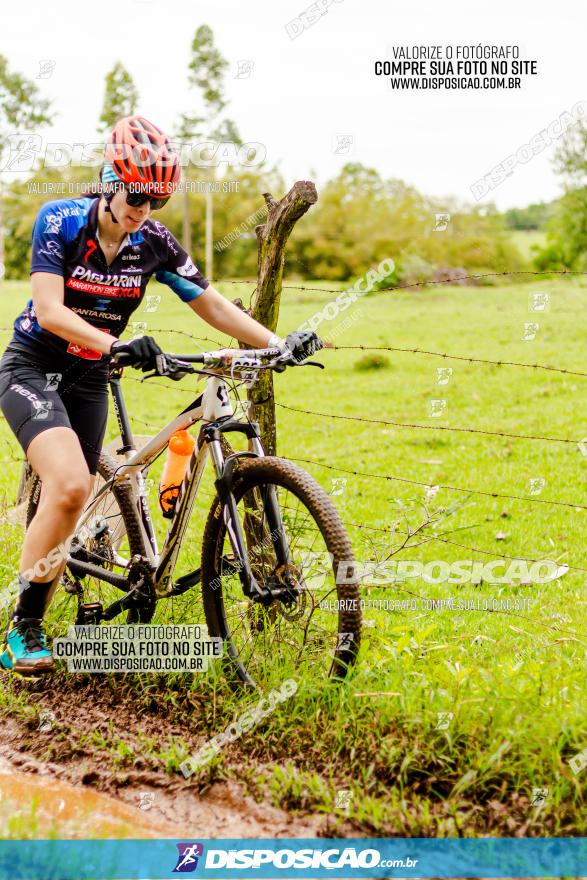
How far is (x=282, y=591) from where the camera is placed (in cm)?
348

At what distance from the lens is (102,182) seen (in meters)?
3.74

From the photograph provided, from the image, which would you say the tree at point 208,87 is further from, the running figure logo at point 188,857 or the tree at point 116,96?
the running figure logo at point 188,857

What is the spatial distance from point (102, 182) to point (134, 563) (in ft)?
5.65

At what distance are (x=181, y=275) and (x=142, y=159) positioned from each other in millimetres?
573

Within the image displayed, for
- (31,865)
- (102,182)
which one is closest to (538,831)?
Answer: (31,865)

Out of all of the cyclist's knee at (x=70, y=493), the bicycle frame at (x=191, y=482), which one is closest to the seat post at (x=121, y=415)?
the bicycle frame at (x=191, y=482)

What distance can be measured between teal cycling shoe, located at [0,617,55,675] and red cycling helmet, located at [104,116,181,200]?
2.00 m

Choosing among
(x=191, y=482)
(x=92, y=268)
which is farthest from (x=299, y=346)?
(x=92, y=268)

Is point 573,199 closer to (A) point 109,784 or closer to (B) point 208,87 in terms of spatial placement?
(B) point 208,87

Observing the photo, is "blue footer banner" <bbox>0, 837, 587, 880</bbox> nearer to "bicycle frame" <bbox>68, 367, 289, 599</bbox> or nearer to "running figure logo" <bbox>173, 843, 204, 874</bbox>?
"running figure logo" <bbox>173, 843, 204, 874</bbox>

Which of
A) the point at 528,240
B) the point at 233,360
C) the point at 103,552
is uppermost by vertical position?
the point at 528,240

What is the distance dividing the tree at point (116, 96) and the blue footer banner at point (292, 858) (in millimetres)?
39495

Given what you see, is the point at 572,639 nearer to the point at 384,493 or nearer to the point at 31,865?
the point at 31,865

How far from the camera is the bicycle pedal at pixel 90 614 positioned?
4223 mm
